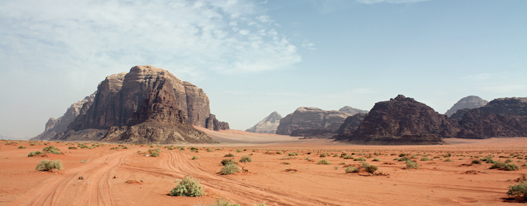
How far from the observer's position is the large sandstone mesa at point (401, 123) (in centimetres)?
9007

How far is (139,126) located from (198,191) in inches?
3609

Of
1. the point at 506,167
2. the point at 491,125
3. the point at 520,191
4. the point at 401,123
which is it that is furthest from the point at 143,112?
the point at 491,125

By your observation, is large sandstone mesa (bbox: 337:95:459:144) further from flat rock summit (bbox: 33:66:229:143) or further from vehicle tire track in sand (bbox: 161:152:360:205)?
vehicle tire track in sand (bbox: 161:152:360:205)

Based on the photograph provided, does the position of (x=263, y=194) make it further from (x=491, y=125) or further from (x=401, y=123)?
(x=491, y=125)

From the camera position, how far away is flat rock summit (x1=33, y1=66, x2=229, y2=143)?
297 ft

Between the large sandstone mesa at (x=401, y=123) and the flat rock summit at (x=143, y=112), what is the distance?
61.7 meters

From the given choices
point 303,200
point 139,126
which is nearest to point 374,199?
point 303,200

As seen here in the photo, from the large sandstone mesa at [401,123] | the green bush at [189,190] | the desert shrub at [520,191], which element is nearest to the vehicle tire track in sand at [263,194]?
the green bush at [189,190]

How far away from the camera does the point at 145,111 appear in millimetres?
102688

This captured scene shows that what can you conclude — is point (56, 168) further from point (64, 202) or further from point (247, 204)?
point (247, 204)

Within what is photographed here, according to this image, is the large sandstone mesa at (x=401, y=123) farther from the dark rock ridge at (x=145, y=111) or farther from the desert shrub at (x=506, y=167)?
the desert shrub at (x=506, y=167)

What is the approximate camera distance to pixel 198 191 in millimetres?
8516

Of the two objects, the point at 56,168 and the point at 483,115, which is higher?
the point at 483,115

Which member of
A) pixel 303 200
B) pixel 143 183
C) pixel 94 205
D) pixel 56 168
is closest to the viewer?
pixel 94 205
